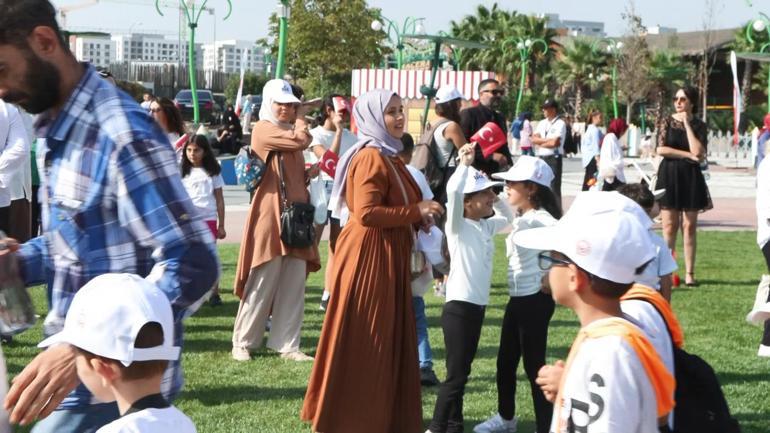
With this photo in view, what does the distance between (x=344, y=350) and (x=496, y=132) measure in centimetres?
371

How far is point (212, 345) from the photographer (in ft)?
30.3

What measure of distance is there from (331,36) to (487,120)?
4153 cm

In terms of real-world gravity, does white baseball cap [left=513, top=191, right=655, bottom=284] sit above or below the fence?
above

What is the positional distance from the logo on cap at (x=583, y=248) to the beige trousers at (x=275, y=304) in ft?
17.3

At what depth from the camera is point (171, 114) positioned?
9719mm

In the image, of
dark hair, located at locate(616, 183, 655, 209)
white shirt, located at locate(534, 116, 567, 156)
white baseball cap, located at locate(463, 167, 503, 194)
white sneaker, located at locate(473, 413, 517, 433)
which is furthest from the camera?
white shirt, located at locate(534, 116, 567, 156)

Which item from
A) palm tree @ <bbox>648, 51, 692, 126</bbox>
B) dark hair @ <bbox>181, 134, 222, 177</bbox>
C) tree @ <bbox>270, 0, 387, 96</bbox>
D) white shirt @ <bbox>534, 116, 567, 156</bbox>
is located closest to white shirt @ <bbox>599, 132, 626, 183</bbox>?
white shirt @ <bbox>534, 116, 567, 156</bbox>

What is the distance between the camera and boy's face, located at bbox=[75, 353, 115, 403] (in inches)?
112

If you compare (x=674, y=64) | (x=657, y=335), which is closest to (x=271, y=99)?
(x=657, y=335)

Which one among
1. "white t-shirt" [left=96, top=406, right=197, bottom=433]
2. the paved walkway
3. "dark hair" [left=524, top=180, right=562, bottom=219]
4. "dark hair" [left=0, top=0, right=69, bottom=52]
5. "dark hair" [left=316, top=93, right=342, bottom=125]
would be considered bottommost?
the paved walkway

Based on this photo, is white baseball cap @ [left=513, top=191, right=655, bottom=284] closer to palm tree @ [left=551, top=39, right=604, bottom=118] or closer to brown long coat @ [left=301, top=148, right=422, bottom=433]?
brown long coat @ [left=301, top=148, right=422, bottom=433]

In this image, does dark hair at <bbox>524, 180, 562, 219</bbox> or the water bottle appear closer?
the water bottle

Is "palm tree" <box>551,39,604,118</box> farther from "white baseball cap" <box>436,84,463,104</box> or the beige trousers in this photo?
the beige trousers

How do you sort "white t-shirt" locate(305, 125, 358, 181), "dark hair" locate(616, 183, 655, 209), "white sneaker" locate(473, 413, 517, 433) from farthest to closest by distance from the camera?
"white t-shirt" locate(305, 125, 358, 181) < "dark hair" locate(616, 183, 655, 209) < "white sneaker" locate(473, 413, 517, 433)
